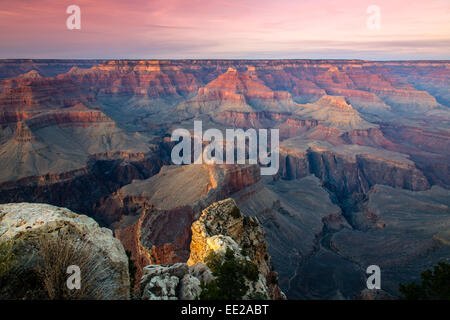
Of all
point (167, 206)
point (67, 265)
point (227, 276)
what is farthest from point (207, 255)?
point (167, 206)

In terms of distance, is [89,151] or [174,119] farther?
[174,119]

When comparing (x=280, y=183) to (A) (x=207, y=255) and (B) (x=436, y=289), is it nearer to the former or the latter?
(B) (x=436, y=289)

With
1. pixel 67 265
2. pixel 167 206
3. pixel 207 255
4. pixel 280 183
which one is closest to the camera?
pixel 67 265

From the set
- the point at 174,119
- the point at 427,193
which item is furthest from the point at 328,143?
the point at 174,119

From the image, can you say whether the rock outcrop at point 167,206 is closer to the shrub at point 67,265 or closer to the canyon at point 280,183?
the canyon at point 280,183

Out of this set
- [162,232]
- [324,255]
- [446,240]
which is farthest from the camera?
[324,255]
